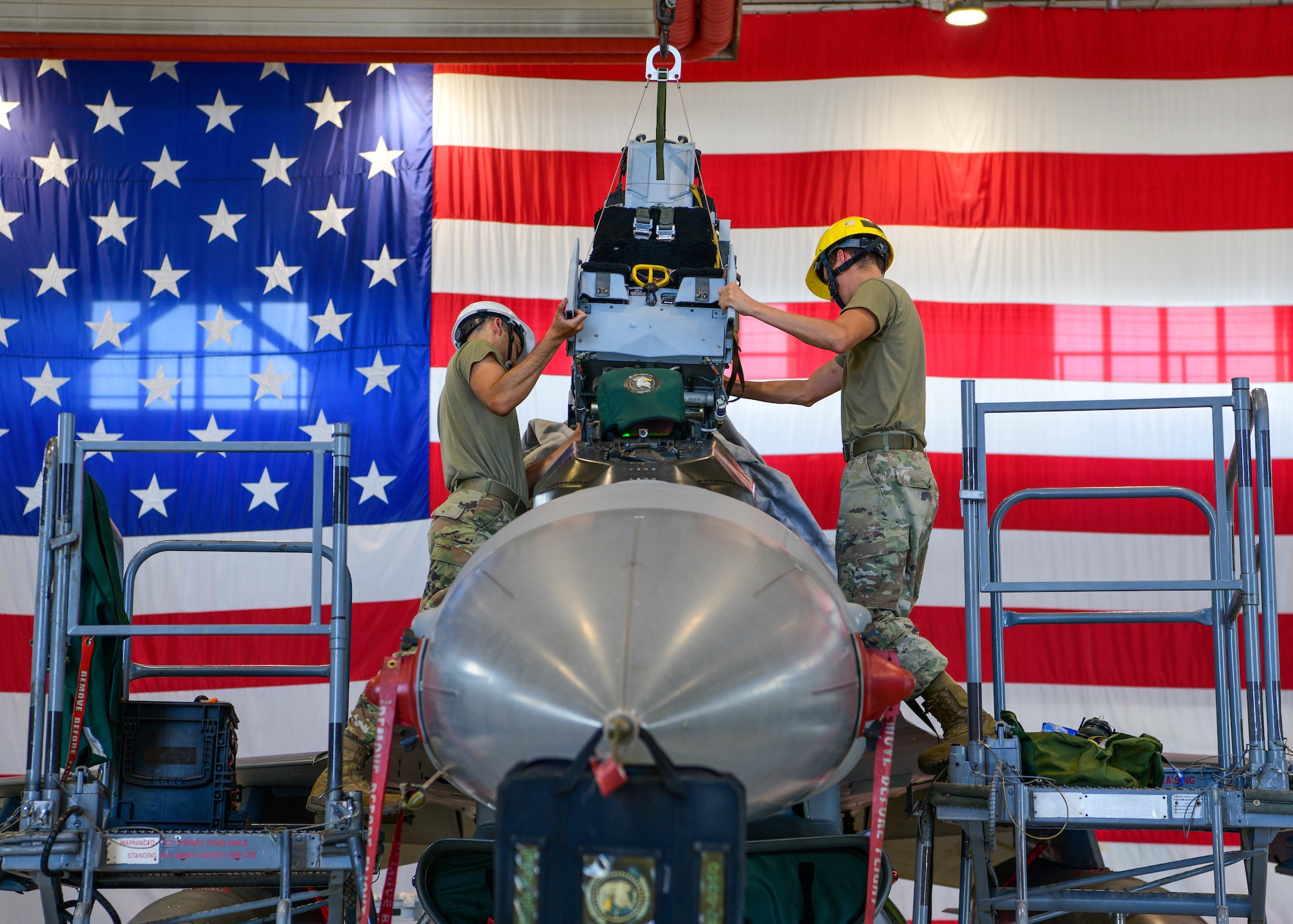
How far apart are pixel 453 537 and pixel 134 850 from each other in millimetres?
1544

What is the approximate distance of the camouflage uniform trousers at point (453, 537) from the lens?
415 cm

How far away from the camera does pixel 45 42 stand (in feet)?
24.7

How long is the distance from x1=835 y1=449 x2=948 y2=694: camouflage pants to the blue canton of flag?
4.43 m

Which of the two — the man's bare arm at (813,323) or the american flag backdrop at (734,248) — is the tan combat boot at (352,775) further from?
the american flag backdrop at (734,248)

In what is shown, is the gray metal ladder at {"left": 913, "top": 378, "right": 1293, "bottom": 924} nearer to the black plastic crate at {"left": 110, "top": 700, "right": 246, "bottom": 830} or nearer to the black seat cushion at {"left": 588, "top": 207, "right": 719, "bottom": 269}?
the black seat cushion at {"left": 588, "top": 207, "right": 719, "bottom": 269}

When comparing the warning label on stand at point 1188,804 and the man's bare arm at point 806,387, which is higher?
the man's bare arm at point 806,387

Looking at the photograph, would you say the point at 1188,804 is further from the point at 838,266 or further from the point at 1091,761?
the point at 838,266

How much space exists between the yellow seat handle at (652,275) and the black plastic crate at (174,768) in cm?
202

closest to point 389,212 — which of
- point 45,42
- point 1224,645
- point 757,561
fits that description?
point 45,42

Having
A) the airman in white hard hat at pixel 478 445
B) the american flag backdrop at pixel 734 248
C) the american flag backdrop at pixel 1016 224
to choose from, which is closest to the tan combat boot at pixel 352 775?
the airman in white hard hat at pixel 478 445

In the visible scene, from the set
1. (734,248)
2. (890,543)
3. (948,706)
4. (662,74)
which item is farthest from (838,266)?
(734,248)

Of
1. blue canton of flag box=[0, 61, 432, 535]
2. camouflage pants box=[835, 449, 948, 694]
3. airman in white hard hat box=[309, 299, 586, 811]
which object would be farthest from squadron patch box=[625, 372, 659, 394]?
blue canton of flag box=[0, 61, 432, 535]

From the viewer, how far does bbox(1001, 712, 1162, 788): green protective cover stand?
349cm

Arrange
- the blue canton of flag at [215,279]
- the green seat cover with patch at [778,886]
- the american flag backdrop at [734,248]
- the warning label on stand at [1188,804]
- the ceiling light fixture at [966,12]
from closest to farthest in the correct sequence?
the green seat cover with patch at [778,886] → the warning label on stand at [1188,804] → the ceiling light fixture at [966,12] → the american flag backdrop at [734,248] → the blue canton of flag at [215,279]
